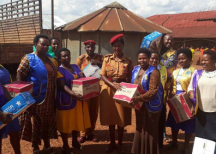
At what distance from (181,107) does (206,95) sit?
522 millimetres

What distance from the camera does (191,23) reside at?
21469mm

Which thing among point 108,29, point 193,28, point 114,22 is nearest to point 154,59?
point 108,29

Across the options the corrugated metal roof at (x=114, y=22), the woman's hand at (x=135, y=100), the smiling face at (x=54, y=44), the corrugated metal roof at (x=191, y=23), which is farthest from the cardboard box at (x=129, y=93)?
the corrugated metal roof at (x=191, y=23)

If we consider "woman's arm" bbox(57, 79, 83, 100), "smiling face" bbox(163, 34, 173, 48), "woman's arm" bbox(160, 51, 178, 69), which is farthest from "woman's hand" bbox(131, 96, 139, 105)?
"smiling face" bbox(163, 34, 173, 48)

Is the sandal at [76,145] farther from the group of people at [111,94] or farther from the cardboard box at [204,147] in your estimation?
the cardboard box at [204,147]

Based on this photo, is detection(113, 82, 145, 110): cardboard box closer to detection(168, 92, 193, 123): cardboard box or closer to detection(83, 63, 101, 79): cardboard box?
detection(168, 92, 193, 123): cardboard box

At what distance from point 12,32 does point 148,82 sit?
12023 mm

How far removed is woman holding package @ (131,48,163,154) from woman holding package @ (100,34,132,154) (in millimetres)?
342

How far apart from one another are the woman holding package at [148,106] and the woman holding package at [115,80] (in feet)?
1.12

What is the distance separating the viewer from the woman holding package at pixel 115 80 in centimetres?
341

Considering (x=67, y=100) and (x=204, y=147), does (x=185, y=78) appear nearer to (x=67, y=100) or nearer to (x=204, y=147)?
(x=204, y=147)

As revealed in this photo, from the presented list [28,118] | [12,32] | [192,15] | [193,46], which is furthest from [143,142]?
[192,15]

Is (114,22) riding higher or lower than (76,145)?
higher

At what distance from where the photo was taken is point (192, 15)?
74.9 feet
